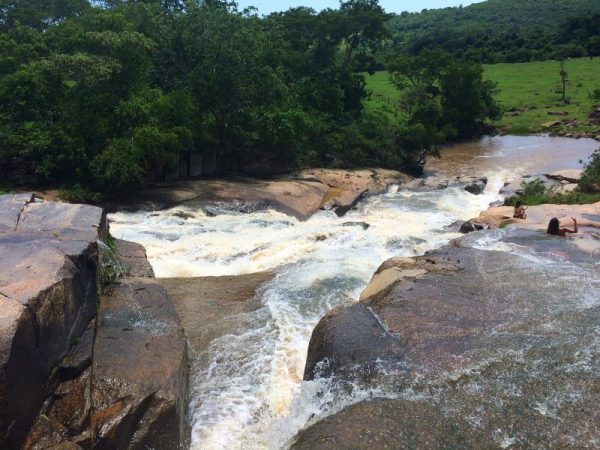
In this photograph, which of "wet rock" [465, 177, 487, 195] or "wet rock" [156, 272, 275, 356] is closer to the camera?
"wet rock" [156, 272, 275, 356]

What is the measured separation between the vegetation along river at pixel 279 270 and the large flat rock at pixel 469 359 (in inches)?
14.3

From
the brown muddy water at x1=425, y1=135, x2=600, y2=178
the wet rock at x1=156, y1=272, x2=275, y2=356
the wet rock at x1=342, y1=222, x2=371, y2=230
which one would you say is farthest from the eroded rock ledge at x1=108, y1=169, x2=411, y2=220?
the brown muddy water at x1=425, y1=135, x2=600, y2=178

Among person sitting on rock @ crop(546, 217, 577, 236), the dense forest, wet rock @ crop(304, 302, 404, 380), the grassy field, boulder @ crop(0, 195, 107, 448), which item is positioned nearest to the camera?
boulder @ crop(0, 195, 107, 448)

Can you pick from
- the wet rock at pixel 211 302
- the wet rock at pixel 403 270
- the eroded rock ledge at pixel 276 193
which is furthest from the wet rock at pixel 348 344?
the eroded rock ledge at pixel 276 193

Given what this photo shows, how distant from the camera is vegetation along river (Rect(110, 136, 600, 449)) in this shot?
787 cm

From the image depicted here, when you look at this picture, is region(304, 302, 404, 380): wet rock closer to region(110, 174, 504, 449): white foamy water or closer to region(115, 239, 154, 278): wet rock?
region(110, 174, 504, 449): white foamy water

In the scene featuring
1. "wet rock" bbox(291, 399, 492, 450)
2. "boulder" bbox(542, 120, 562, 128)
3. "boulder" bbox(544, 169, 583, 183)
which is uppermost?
"boulder" bbox(542, 120, 562, 128)

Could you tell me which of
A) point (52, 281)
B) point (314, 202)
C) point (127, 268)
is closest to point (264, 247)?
point (127, 268)

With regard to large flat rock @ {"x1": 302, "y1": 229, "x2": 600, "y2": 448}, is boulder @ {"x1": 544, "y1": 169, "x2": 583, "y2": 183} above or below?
below

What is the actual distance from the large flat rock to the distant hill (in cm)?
6635

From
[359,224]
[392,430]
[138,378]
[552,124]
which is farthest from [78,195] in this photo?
[552,124]

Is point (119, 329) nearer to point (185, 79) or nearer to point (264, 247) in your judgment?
point (264, 247)

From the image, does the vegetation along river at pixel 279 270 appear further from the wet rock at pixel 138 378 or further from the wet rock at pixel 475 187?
the wet rock at pixel 138 378

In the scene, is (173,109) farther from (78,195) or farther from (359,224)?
(359,224)
